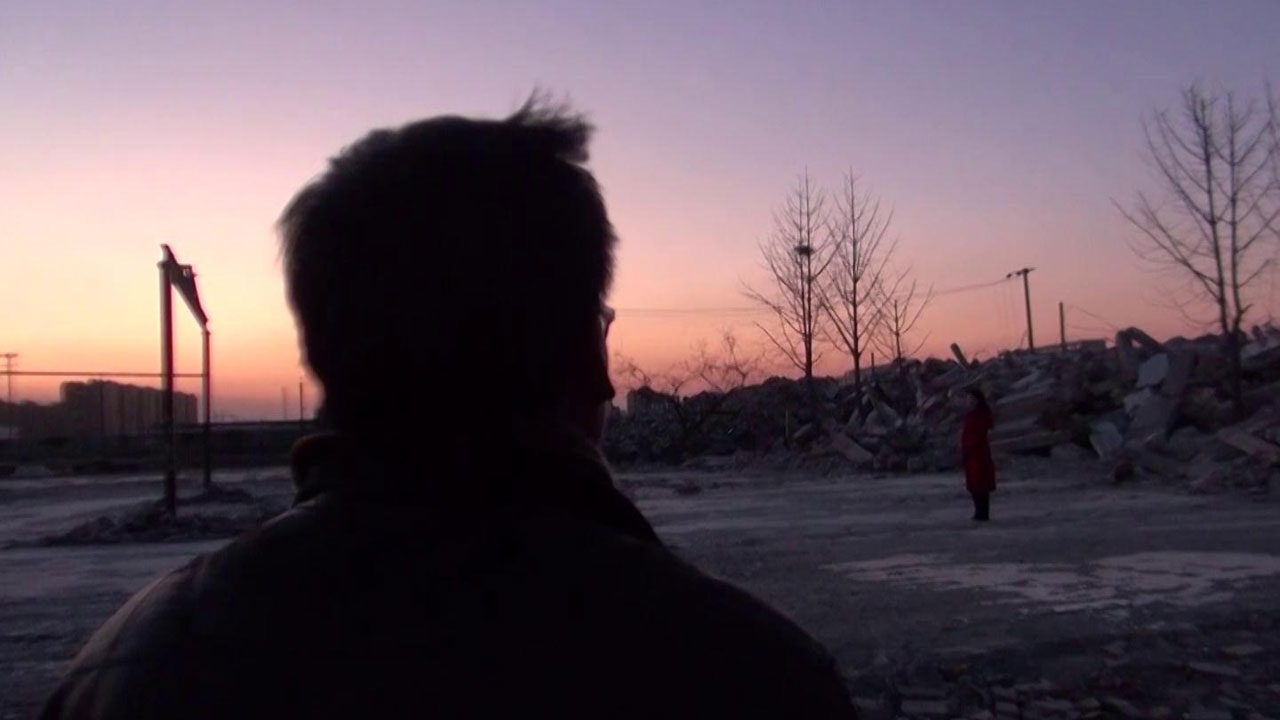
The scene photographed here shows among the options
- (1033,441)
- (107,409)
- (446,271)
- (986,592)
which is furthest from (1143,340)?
(446,271)

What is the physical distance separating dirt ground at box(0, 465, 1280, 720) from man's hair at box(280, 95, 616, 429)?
3.97m

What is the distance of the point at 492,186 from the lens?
1.55m

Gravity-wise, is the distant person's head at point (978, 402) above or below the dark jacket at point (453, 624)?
above

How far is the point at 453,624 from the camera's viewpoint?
51.5 inches

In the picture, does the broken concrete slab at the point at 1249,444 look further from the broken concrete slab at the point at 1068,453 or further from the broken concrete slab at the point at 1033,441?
the broken concrete slab at the point at 1033,441

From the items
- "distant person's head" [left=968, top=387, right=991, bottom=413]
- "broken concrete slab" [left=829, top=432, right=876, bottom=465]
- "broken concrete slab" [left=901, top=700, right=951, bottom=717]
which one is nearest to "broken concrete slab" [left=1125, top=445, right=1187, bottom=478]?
"distant person's head" [left=968, top=387, right=991, bottom=413]

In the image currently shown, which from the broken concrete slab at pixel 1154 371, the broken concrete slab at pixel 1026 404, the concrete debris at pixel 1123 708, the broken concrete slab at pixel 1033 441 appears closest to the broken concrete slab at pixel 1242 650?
the concrete debris at pixel 1123 708

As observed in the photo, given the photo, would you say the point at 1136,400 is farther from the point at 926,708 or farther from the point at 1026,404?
the point at 926,708

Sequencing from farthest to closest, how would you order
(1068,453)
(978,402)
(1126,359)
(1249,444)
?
(1126,359), (1068,453), (1249,444), (978,402)

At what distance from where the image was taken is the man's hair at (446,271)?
4.87 ft

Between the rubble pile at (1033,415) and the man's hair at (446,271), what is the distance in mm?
19066

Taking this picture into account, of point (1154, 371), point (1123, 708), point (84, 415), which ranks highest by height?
point (84, 415)

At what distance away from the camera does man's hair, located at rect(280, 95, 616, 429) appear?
1484 millimetres

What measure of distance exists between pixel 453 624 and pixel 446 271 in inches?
16.4
